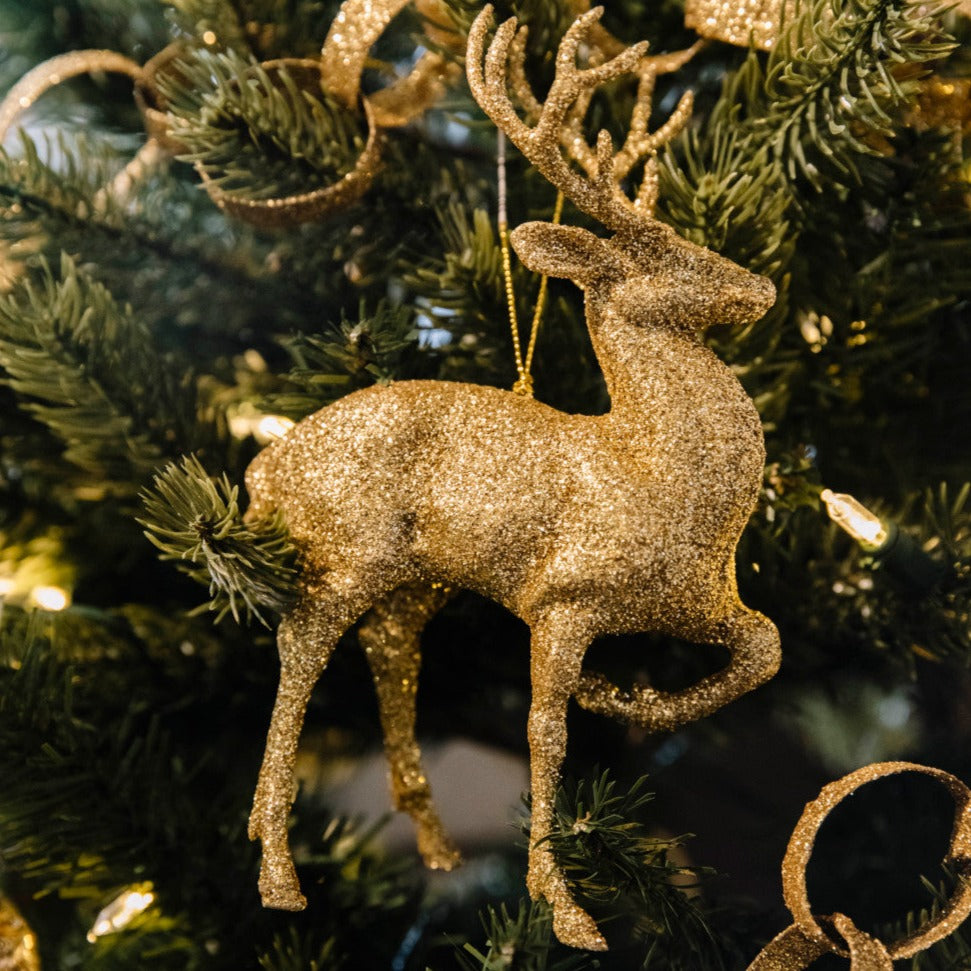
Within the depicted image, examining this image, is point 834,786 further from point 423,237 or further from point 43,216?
point 43,216

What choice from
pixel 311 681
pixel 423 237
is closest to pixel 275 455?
pixel 311 681

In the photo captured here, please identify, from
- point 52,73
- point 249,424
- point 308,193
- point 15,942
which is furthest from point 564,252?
point 15,942

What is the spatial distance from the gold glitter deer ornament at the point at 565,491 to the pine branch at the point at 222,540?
0.02 metres

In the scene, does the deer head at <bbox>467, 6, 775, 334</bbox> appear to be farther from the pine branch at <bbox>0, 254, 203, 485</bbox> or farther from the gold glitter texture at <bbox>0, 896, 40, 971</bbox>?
the gold glitter texture at <bbox>0, 896, 40, 971</bbox>

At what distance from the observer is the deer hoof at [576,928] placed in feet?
1.54

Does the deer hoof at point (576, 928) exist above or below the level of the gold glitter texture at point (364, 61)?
below

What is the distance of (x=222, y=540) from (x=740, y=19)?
18.5 inches

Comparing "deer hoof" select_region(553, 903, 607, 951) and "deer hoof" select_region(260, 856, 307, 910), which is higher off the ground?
"deer hoof" select_region(553, 903, 607, 951)

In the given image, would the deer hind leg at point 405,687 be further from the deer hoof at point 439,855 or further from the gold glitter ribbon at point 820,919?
the gold glitter ribbon at point 820,919

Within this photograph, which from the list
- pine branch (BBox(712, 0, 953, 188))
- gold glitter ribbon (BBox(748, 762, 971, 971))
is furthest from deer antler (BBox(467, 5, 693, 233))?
gold glitter ribbon (BBox(748, 762, 971, 971))

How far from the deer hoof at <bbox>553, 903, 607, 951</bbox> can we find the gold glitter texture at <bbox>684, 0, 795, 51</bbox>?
528 millimetres

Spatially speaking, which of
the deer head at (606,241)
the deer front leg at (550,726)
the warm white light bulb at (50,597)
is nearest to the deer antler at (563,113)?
the deer head at (606,241)

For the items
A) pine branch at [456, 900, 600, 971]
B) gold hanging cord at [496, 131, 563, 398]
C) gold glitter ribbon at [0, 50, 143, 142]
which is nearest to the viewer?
pine branch at [456, 900, 600, 971]

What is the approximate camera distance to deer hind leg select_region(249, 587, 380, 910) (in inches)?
20.0
